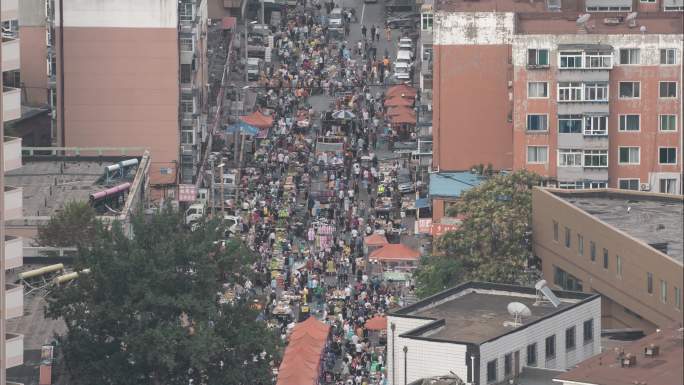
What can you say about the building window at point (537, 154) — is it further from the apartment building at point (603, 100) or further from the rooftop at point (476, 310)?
the rooftop at point (476, 310)

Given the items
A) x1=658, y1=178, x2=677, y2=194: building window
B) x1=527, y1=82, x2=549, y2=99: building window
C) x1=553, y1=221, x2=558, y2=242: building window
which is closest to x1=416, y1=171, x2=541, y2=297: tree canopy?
x1=553, y1=221, x2=558, y2=242: building window

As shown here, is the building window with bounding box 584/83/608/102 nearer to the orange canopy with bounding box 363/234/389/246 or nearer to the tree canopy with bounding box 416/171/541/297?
the orange canopy with bounding box 363/234/389/246

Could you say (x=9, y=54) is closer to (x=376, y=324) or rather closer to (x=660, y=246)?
(x=660, y=246)

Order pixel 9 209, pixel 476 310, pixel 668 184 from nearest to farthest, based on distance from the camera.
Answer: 1. pixel 9 209
2. pixel 476 310
3. pixel 668 184

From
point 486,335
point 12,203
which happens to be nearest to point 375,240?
point 486,335

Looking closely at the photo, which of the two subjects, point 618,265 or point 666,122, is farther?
point 666,122

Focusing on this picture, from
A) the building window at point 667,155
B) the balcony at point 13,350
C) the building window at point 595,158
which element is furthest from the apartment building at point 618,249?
the building window at point 595,158
